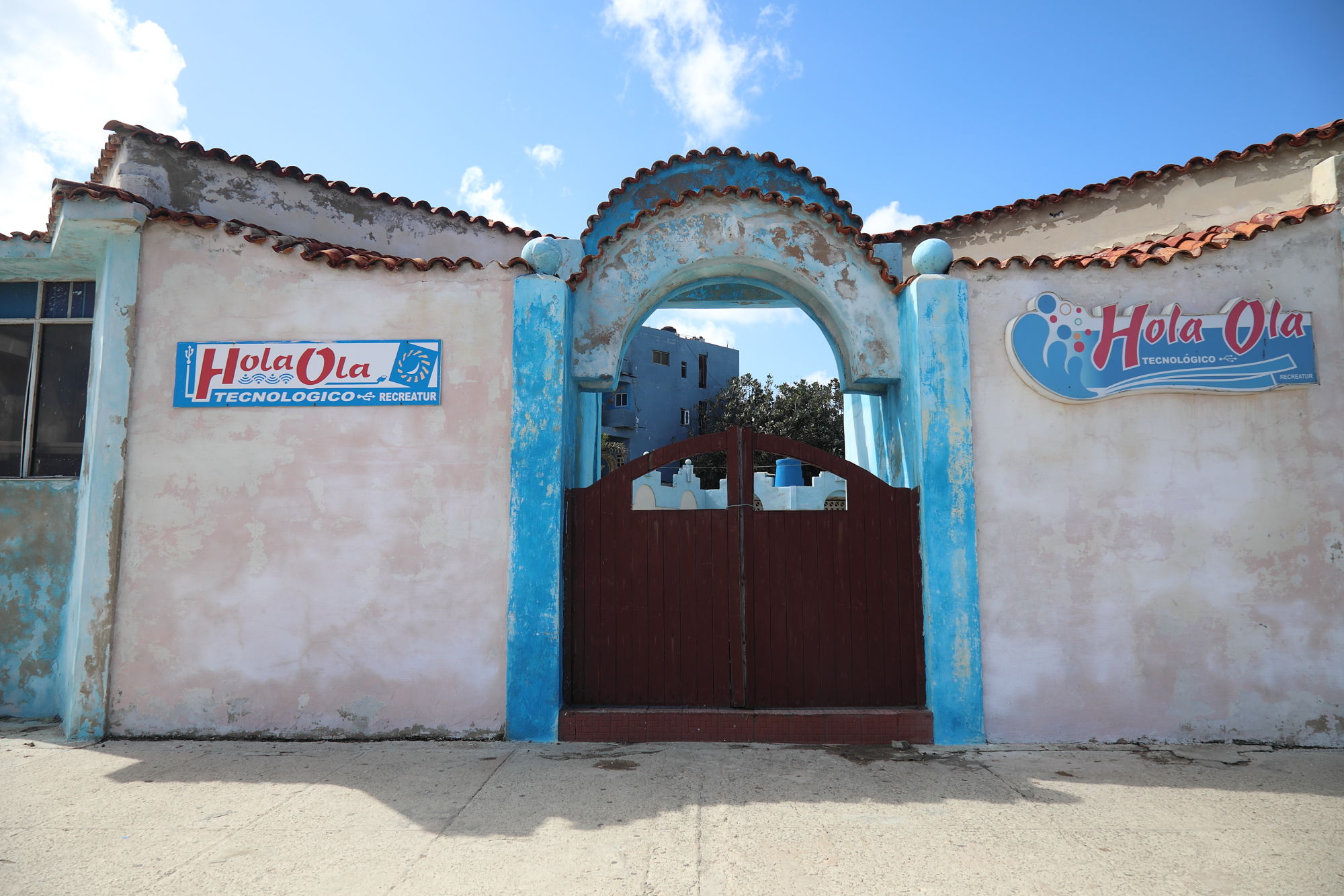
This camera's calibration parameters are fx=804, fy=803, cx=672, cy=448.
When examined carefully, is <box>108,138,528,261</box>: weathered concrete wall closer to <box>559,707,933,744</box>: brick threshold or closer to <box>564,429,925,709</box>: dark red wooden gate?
<box>564,429,925,709</box>: dark red wooden gate

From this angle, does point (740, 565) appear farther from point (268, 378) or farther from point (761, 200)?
point (268, 378)

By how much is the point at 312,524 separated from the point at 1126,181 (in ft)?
26.6

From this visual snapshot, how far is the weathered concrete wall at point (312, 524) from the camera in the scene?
619cm

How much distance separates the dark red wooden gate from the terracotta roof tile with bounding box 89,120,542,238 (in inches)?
165

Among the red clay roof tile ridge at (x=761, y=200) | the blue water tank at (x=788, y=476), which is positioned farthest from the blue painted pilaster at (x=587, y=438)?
the blue water tank at (x=788, y=476)

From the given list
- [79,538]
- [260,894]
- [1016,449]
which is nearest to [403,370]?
[79,538]

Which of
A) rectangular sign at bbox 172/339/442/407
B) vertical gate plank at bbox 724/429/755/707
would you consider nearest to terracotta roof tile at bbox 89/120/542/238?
rectangular sign at bbox 172/339/442/407

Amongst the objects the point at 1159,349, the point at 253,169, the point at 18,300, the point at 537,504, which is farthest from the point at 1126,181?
the point at 18,300

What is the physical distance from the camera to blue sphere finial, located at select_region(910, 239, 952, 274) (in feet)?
21.4

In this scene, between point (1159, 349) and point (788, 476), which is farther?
point (788, 476)

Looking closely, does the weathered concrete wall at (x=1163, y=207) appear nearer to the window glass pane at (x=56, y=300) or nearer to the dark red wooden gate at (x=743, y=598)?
the dark red wooden gate at (x=743, y=598)

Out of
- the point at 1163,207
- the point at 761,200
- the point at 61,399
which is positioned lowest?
the point at 61,399

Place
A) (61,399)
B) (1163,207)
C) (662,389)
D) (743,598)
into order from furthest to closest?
(662,389), (1163,207), (61,399), (743,598)

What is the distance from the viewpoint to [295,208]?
319 inches
